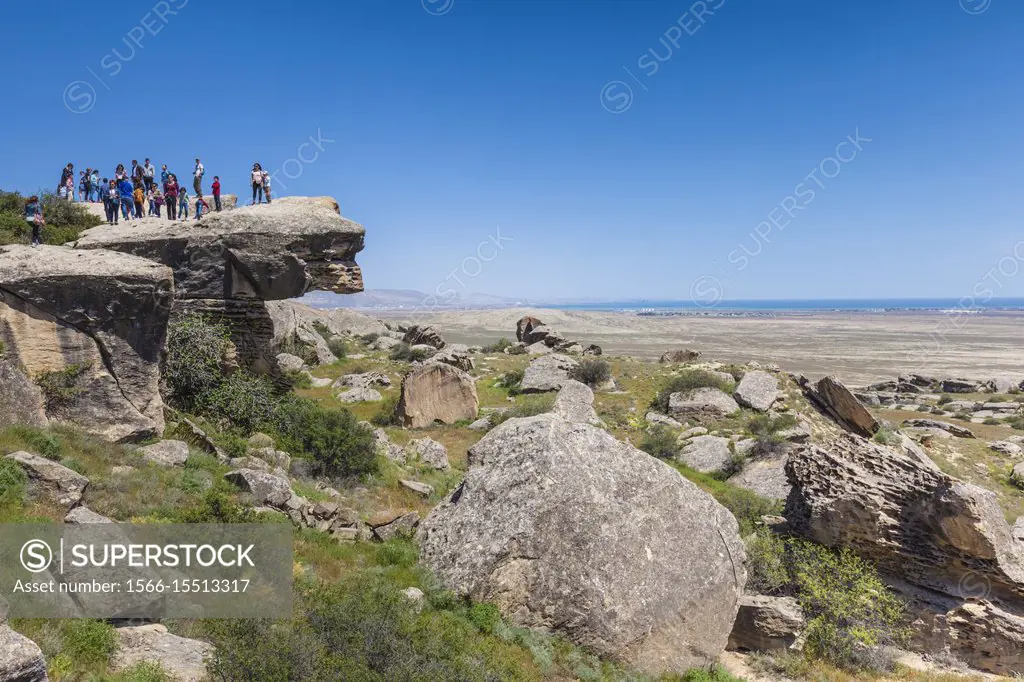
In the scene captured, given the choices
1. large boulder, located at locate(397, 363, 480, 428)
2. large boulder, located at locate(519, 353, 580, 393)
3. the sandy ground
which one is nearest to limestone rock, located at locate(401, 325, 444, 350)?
large boulder, located at locate(519, 353, 580, 393)

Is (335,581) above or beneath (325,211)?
beneath

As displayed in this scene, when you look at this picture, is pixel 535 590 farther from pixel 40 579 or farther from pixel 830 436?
pixel 830 436

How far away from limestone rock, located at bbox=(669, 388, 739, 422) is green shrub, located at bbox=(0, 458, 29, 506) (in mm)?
26860

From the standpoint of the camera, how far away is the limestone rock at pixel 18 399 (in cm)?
1176

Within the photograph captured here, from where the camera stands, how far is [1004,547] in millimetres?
12531

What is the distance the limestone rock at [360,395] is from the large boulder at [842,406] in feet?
80.5

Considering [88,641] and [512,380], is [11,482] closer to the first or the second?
[88,641]

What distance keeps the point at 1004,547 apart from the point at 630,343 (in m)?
91.2

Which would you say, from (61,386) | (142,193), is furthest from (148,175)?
(61,386)

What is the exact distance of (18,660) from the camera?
16.3 feet

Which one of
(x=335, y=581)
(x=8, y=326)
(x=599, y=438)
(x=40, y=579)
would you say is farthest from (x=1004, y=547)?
(x=8, y=326)

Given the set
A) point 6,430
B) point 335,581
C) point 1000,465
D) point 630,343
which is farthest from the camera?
point 630,343

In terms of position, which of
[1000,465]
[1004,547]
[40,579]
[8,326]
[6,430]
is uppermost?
[8,326]

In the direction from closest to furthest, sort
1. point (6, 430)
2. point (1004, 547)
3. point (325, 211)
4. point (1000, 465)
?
1. point (6, 430)
2. point (1004, 547)
3. point (325, 211)
4. point (1000, 465)
